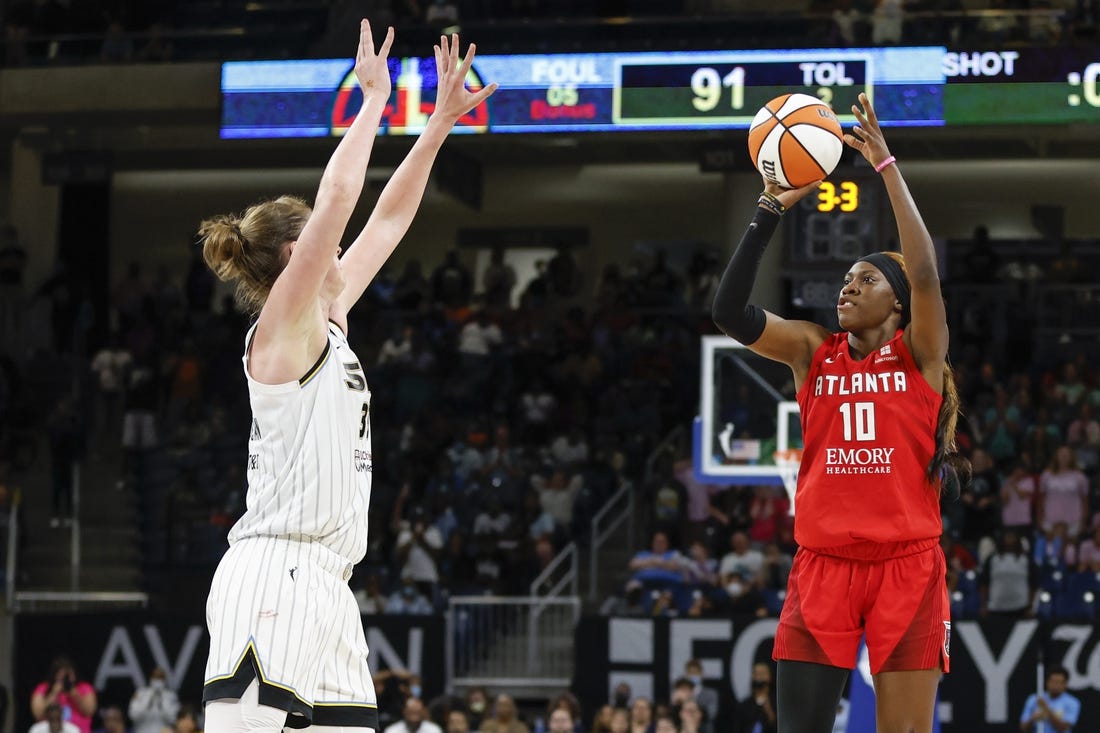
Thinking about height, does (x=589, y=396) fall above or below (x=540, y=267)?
below

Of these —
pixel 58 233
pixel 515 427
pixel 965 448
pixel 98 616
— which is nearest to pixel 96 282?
pixel 58 233

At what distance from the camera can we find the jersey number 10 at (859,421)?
5.16 metres

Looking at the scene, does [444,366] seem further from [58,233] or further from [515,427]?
[58,233]

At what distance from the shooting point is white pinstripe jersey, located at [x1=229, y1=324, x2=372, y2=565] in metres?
4.15

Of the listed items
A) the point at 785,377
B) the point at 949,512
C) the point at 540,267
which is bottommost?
the point at 949,512

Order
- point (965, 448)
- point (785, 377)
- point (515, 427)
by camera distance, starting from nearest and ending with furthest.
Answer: point (785, 377) < point (965, 448) < point (515, 427)

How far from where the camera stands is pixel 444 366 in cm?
2125

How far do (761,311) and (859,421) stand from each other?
1.48ft

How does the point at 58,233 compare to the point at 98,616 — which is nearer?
the point at 98,616

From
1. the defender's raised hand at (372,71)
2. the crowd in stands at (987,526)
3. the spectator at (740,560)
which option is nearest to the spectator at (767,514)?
the crowd in stands at (987,526)

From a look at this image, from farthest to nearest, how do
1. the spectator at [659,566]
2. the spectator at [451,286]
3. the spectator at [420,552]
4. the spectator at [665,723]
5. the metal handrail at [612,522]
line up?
the spectator at [451,286], the metal handrail at [612,522], the spectator at [420,552], the spectator at [659,566], the spectator at [665,723]

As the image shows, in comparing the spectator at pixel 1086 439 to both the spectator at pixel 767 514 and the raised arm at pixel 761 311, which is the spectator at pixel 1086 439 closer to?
the spectator at pixel 767 514

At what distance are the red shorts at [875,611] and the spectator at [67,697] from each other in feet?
36.0

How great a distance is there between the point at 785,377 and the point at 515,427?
8.10 meters
